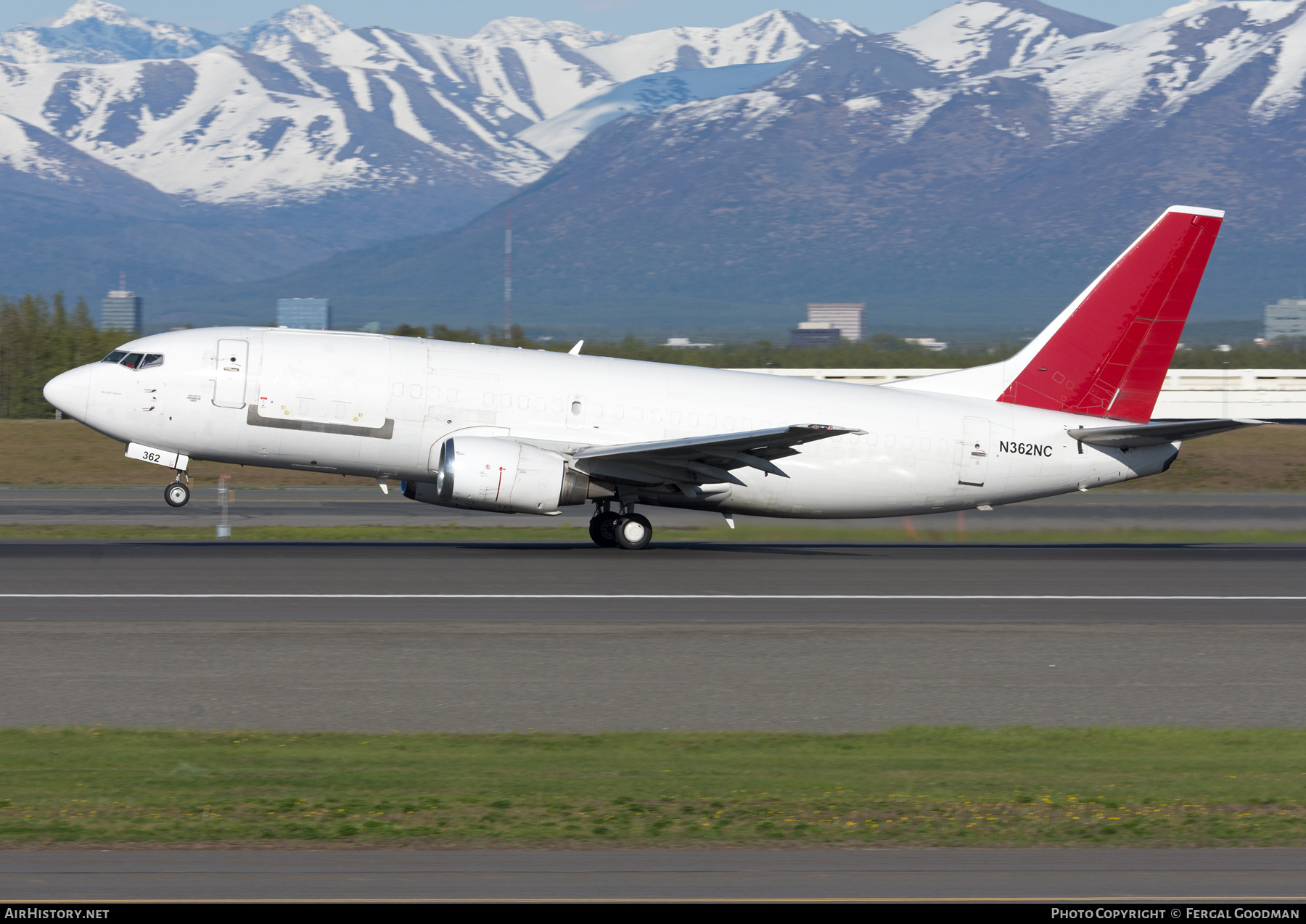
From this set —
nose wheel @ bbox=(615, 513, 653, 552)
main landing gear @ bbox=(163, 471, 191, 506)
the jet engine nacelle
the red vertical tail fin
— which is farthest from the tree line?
the red vertical tail fin

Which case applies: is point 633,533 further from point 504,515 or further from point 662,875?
point 662,875

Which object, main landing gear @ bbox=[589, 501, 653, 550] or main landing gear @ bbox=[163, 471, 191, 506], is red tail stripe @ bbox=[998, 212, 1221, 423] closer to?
main landing gear @ bbox=[589, 501, 653, 550]

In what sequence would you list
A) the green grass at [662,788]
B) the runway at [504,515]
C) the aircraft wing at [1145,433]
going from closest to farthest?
the green grass at [662,788], the aircraft wing at [1145,433], the runway at [504,515]

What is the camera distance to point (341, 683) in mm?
16234

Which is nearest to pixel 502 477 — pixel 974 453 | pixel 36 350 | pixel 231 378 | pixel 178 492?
pixel 231 378

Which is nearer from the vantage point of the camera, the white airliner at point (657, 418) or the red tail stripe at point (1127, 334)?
the white airliner at point (657, 418)

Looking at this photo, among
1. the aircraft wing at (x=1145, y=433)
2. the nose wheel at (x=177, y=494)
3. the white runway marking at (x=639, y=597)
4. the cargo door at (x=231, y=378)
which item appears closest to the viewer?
the white runway marking at (x=639, y=597)

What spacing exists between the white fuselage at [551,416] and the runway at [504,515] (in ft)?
11.3

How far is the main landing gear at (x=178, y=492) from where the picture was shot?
28.0 meters

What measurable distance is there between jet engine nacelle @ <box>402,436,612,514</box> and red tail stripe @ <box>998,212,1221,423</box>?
974 centimetres

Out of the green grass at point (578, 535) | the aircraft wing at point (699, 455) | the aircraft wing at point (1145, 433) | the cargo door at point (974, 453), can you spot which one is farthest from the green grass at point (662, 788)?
the green grass at point (578, 535)

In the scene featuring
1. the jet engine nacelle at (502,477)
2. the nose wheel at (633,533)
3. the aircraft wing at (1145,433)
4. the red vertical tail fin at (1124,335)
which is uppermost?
the red vertical tail fin at (1124,335)

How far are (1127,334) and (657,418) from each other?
985 centimetres

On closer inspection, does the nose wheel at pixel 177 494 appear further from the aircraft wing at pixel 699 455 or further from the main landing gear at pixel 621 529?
the main landing gear at pixel 621 529
